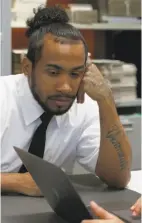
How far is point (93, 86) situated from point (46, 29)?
261 mm

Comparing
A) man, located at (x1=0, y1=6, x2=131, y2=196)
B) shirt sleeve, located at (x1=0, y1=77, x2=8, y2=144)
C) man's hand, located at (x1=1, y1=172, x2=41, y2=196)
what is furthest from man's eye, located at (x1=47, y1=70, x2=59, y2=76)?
man's hand, located at (x1=1, y1=172, x2=41, y2=196)

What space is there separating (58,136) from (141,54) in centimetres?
176

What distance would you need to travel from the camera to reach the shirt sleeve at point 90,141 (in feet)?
5.68

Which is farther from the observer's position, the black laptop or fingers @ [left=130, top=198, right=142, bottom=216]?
fingers @ [left=130, top=198, right=142, bottom=216]

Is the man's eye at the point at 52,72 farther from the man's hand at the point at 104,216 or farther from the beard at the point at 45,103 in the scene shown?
the man's hand at the point at 104,216

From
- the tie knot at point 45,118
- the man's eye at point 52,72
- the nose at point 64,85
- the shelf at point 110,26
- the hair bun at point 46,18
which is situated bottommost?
the tie knot at point 45,118

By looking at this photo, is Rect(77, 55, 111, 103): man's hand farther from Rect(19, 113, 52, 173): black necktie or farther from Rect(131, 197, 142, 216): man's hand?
Rect(131, 197, 142, 216): man's hand

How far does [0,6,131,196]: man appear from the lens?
154cm

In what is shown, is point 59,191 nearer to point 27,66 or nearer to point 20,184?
point 20,184

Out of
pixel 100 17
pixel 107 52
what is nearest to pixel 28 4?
pixel 100 17

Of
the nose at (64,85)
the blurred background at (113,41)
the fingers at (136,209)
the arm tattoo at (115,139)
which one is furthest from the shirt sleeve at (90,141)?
the blurred background at (113,41)

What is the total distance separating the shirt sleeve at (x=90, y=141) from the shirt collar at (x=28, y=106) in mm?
92

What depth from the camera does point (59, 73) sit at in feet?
5.01

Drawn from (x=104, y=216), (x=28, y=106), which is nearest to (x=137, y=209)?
(x=104, y=216)
